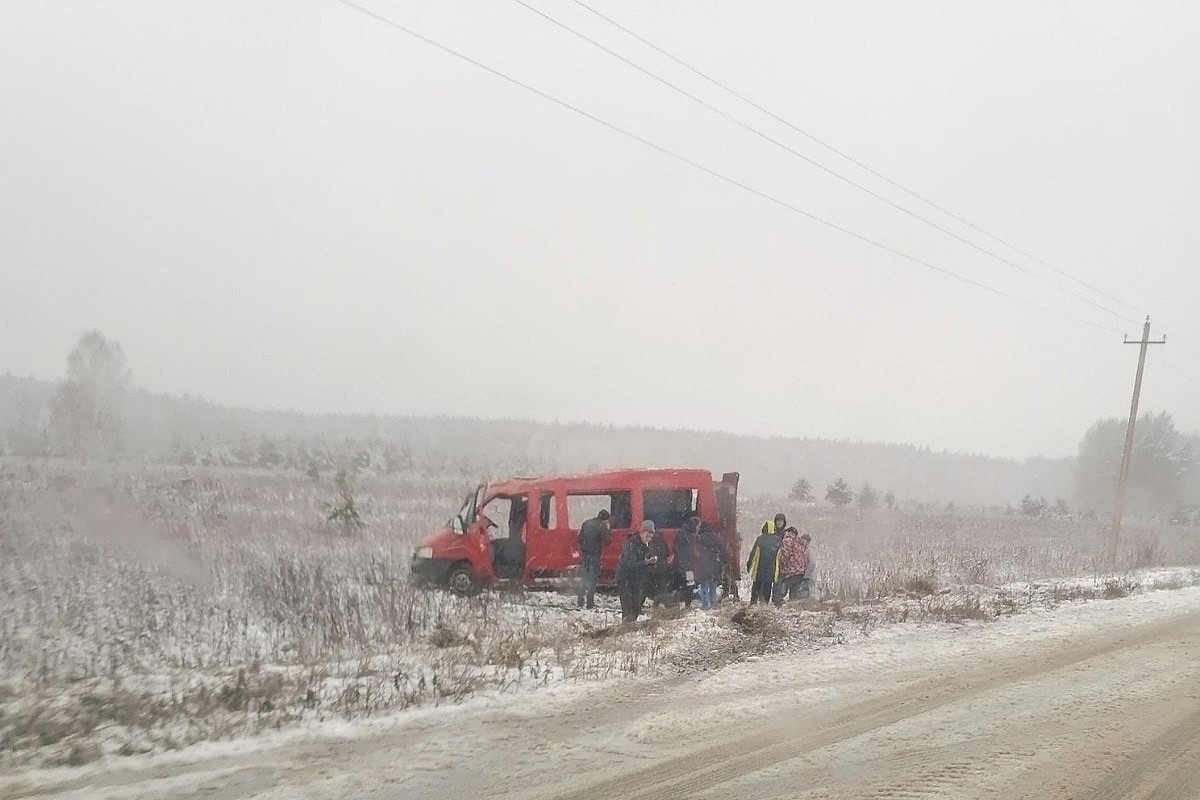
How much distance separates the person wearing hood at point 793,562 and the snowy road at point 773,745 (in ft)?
13.8

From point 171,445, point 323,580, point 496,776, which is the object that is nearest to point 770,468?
point 171,445

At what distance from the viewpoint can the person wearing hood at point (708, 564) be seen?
1188cm

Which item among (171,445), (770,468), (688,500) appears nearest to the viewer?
(688,500)

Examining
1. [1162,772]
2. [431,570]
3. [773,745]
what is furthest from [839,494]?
[773,745]

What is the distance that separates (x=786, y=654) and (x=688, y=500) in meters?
5.43

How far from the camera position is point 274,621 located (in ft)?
29.0

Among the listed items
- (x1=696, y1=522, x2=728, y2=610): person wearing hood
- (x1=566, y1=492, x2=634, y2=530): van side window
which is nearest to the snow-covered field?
(x1=696, y1=522, x2=728, y2=610): person wearing hood

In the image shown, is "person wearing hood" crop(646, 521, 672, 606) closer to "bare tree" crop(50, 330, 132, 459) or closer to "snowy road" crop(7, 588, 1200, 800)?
"snowy road" crop(7, 588, 1200, 800)

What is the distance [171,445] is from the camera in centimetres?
2362

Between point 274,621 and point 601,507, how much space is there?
5.84 meters

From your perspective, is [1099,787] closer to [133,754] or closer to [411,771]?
[411,771]

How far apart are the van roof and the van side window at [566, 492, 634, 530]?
0.42 ft

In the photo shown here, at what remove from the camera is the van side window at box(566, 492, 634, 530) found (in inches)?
517

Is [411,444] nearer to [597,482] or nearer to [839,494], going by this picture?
[839,494]
